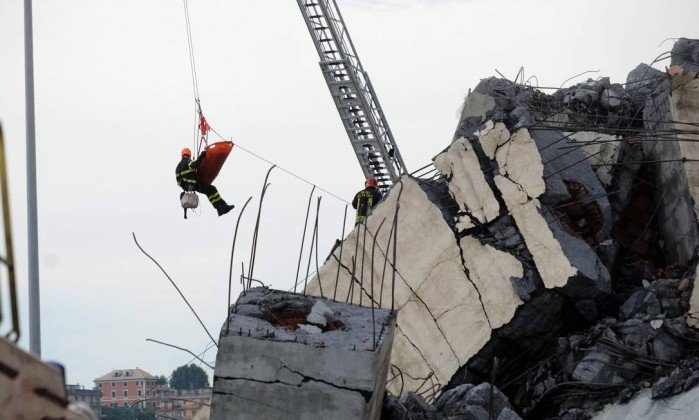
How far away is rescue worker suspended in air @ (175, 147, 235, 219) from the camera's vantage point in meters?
14.3

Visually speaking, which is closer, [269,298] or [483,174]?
[269,298]

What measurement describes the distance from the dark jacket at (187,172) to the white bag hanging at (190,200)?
0.11 m

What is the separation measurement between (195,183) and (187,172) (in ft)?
0.62

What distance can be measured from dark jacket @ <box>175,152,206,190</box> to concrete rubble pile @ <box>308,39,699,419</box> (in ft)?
7.68

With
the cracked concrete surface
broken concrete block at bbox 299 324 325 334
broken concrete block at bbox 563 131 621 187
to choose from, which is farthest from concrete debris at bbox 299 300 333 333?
broken concrete block at bbox 563 131 621 187

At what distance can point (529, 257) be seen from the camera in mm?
11383

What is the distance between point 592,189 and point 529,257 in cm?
125

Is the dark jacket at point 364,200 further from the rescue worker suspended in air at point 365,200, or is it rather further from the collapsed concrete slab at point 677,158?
the collapsed concrete slab at point 677,158

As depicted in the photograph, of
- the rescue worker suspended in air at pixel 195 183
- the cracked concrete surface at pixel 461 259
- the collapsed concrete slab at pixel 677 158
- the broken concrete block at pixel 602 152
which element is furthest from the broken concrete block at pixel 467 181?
the rescue worker suspended in air at pixel 195 183

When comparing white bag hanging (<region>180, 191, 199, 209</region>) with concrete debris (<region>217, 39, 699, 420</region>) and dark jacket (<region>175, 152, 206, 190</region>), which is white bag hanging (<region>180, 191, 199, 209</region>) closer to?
dark jacket (<region>175, 152, 206, 190</region>)

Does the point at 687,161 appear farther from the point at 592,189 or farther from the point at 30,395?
the point at 30,395

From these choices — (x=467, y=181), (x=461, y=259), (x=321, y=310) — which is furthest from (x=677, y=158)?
(x=321, y=310)

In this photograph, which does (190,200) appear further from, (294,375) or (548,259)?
(294,375)

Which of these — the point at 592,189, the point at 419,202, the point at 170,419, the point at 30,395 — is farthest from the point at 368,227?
the point at 30,395
